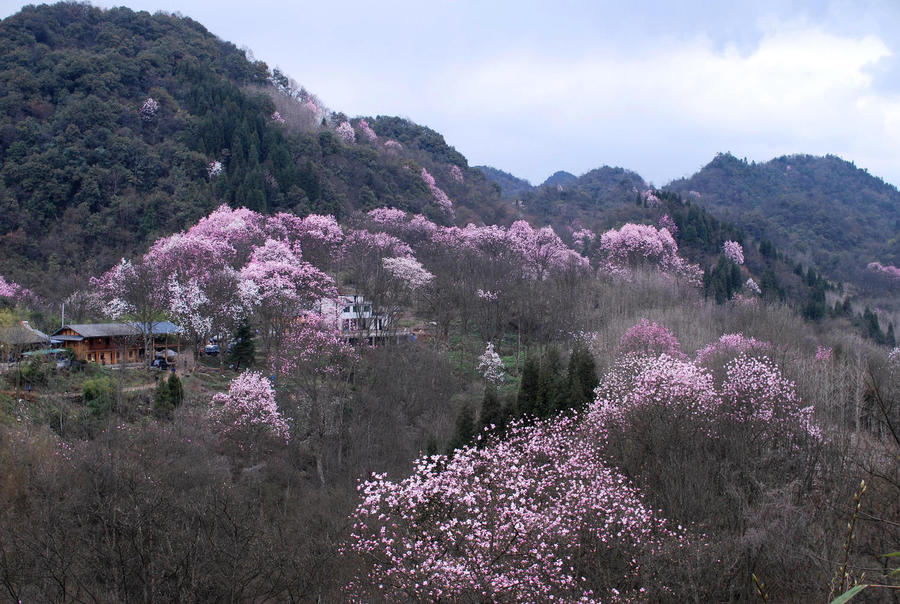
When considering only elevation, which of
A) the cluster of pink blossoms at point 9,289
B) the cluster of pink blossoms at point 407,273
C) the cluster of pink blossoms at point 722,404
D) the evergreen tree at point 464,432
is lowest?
the evergreen tree at point 464,432

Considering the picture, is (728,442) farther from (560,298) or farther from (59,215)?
(59,215)

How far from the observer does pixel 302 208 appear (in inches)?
1601

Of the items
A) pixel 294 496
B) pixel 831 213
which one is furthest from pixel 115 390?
pixel 831 213

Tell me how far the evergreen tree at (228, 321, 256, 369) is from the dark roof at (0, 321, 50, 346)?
6.43 meters

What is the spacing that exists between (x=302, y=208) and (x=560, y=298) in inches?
740

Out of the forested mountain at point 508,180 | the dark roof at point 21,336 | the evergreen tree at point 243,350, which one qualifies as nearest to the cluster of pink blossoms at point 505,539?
the evergreen tree at point 243,350

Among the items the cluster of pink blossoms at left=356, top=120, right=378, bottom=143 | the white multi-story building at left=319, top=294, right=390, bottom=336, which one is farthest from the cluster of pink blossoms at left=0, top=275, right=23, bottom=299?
the cluster of pink blossoms at left=356, top=120, right=378, bottom=143

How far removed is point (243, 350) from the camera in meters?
25.6

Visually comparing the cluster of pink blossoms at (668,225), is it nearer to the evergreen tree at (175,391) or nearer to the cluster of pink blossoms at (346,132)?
the cluster of pink blossoms at (346,132)

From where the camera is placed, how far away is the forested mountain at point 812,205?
66875 millimetres

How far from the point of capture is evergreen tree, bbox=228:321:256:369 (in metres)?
25.6

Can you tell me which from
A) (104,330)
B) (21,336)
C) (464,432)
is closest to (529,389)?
(464,432)

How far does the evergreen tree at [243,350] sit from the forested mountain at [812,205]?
189 ft

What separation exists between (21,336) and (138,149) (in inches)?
914
